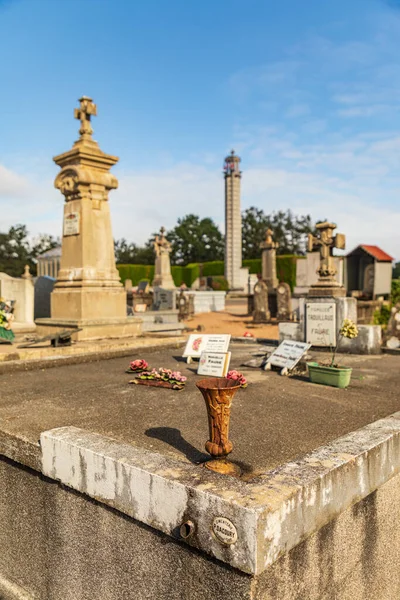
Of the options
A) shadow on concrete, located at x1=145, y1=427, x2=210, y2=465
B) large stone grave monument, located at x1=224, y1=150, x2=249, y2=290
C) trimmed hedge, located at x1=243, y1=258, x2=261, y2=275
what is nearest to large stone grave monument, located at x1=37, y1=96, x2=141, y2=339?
shadow on concrete, located at x1=145, y1=427, x2=210, y2=465

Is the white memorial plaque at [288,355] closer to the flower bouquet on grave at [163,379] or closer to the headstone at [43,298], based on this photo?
the flower bouquet on grave at [163,379]

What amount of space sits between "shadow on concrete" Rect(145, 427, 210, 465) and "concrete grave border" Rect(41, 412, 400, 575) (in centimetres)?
43

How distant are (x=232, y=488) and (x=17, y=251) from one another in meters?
73.6

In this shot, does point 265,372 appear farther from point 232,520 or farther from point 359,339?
point 232,520

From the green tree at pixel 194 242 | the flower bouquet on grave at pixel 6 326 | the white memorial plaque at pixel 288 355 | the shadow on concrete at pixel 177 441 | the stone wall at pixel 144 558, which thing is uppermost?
the green tree at pixel 194 242

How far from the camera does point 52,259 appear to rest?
41000mm

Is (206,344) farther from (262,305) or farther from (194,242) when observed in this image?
(194,242)

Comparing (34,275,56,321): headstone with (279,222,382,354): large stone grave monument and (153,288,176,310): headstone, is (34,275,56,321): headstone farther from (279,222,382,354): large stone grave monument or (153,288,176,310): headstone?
(279,222,382,354): large stone grave monument

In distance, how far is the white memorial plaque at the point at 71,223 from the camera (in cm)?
953

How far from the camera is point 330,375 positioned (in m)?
5.61

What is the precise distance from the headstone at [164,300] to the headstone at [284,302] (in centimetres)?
526

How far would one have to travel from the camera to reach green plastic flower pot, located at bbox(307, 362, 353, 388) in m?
5.51

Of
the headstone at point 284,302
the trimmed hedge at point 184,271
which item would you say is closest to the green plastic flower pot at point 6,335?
the headstone at point 284,302

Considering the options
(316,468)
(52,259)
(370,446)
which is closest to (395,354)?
(370,446)
